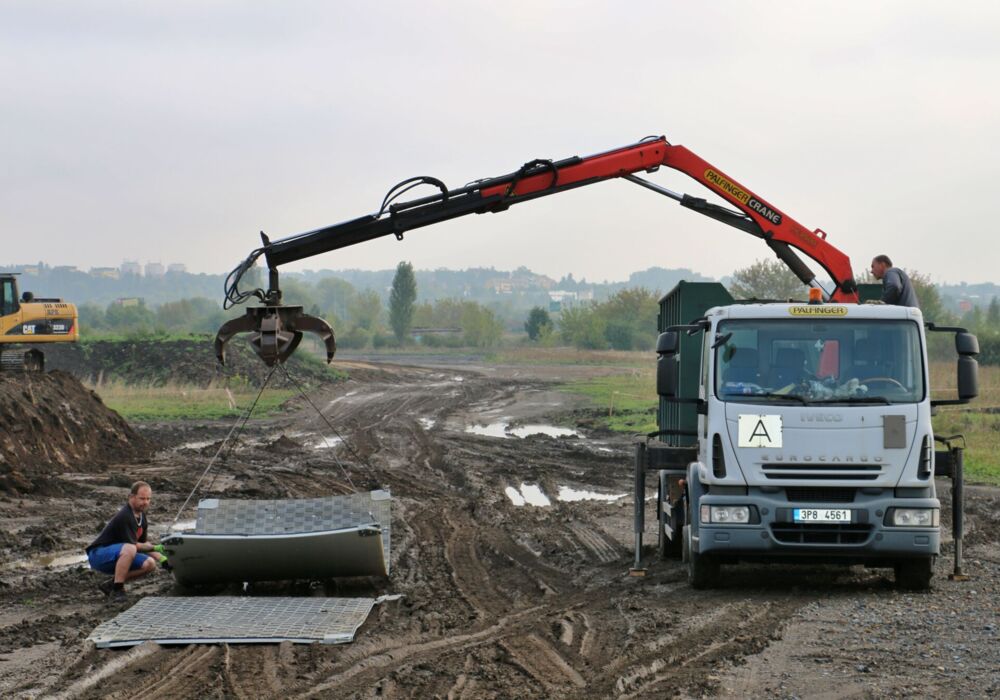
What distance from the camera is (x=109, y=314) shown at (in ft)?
336

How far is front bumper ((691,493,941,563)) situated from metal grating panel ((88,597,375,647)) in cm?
335

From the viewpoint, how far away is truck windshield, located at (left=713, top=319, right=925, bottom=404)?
10.5 meters

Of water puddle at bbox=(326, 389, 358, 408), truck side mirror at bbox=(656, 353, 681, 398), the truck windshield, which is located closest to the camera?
the truck windshield

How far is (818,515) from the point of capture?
10375mm

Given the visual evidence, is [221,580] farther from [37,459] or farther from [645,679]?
[37,459]

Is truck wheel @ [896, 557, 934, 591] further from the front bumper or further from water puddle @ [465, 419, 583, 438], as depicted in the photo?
water puddle @ [465, 419, 583, 438]

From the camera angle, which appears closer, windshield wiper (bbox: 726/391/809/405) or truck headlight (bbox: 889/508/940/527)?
truck headlight (bbox: 889/508/940/527)

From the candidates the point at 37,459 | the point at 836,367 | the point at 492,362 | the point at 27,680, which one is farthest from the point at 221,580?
the point at 492,362

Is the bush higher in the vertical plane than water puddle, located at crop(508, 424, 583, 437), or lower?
higher

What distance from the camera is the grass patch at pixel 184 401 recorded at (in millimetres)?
36156

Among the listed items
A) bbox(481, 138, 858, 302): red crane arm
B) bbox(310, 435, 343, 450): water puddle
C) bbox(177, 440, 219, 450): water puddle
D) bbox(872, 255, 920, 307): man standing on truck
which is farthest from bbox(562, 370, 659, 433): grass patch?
bbox(872, 255, 920, 307): man standing on truck

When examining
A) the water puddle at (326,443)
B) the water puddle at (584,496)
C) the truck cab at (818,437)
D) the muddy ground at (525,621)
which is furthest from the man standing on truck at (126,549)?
the water puddle at (326,443)

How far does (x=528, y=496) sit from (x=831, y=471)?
1015 centimetres

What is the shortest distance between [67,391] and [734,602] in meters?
19.9
